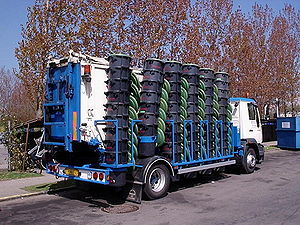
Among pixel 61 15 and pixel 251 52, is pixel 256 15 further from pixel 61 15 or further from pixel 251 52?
pixel 61 15

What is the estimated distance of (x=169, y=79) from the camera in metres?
9.23

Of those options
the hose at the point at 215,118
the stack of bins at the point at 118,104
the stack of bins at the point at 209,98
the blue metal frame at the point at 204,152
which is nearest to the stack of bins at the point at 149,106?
the stack of bins at the point at 118,104

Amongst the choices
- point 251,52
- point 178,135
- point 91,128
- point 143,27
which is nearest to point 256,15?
point 251,52

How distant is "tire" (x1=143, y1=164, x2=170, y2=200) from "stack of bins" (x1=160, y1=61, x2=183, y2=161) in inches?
21.3

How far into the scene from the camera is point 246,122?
41.8 feet

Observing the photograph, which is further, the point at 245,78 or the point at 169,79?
the point at 245,78

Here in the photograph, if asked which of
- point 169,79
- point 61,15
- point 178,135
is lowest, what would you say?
point 178,135

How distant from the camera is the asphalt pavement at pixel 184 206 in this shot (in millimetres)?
6809

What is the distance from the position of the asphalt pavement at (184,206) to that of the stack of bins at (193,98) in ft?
4.86

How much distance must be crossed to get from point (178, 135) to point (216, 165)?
1931 millimetres

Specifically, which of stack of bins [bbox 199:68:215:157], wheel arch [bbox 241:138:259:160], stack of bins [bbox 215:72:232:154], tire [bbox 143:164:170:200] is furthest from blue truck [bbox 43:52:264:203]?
wheel arch [bbox 241:138:259:160]

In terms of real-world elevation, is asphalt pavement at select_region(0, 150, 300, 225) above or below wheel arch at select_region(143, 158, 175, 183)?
below

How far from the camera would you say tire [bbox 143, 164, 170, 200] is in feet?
27.3

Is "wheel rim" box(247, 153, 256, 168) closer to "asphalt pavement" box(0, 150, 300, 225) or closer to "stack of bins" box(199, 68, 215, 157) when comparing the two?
"asphalt pavement" box(0, 150, 300, 225)
